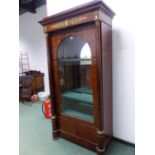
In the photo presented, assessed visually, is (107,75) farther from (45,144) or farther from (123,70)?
(45,144)

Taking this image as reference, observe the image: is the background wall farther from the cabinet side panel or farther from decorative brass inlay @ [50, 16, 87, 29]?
decorative brass inlay @ [50, 16, 87, 29]

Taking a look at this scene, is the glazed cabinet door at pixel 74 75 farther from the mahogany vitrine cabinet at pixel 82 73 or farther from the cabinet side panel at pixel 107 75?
the cabinet side panel at pixel 107 75

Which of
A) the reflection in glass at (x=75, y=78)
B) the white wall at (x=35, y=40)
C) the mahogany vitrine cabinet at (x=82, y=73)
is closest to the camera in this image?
the mahogany vitrine cabinet at (x=82, y=73)

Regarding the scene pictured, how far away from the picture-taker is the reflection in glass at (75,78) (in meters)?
1.89

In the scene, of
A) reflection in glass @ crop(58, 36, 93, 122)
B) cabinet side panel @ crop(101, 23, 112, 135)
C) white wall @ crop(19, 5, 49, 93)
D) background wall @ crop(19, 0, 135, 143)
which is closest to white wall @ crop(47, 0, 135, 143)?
background wall @ crop(19, 0, 135, 143)

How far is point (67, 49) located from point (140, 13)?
142cm

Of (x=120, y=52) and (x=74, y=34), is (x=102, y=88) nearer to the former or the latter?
(x=120, y=52)

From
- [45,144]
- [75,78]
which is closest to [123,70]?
[75,78]

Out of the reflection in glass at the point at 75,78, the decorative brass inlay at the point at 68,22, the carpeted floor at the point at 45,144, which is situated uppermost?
the decorative brass inlay at the point at 68,22

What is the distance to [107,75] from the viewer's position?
1.79m

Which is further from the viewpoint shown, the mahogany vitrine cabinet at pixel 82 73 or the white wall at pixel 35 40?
the white wall at pixel 35 40

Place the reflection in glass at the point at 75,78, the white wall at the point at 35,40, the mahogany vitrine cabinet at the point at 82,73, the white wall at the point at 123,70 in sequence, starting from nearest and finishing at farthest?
the mahogany vitrine cabinet at the point at 82,73, the white wall at the point at 123,70, the reflection in glass at the point at 75,78, the white wall at the point at 35,40

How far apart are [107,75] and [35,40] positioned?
3697mm

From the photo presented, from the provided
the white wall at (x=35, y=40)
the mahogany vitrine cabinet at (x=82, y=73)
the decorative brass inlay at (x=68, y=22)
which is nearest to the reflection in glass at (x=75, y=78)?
the mahogany vitrine cabinet at (x=82, y=73)
